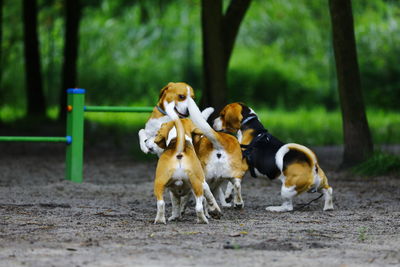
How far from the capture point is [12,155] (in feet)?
46.1

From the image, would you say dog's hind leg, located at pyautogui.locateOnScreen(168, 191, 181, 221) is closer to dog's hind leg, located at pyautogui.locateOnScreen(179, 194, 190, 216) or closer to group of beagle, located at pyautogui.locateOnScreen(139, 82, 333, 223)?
group of beagle, located at pyautogui.locateOnScreen(139, 82, 333, 223)

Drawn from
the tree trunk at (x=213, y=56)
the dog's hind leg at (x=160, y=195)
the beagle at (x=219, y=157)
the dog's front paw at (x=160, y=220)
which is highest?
the tree trunk at (x=213, y=56)

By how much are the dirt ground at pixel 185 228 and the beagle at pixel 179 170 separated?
0.66 feet

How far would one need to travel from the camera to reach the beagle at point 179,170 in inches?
267

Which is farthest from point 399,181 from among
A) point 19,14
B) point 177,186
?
point 19,14

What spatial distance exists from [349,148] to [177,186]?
5180mm

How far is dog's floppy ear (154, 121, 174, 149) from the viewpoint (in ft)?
23.4

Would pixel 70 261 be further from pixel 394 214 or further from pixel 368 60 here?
pixel 368 60

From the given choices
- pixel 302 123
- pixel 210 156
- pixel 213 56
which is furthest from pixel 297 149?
pixel 302 123

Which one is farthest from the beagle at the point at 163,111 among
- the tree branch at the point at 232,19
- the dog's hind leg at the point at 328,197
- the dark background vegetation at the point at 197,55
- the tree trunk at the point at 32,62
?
the dark background vegetation at the point at 197,55

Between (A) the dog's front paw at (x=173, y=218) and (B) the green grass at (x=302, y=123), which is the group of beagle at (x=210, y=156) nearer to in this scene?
(A) the dog's front paw at (x=173, y=218)

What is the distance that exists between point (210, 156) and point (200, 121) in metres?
0.40

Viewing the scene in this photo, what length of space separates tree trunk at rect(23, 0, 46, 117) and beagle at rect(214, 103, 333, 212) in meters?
13.4

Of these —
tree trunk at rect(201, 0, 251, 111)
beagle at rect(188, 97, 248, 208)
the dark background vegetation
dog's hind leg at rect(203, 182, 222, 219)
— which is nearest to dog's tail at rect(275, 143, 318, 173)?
beagle at rect(188, 97, 248, 208)
